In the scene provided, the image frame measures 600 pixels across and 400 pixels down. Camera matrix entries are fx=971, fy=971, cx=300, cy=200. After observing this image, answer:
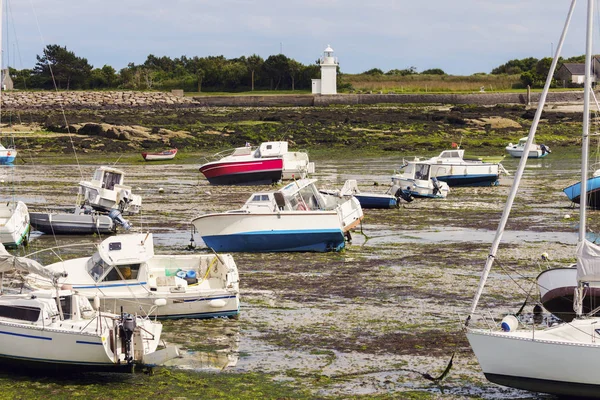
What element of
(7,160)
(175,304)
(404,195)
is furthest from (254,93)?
(175,304)

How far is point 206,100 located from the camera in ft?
399

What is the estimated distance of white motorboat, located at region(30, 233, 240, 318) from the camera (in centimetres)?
2009

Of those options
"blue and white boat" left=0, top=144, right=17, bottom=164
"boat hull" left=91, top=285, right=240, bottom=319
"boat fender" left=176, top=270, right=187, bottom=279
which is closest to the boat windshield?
"boat hull" left=91, top=285, right=240, bottom=319

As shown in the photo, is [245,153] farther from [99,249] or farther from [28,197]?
[99,249]

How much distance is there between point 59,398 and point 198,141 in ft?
203

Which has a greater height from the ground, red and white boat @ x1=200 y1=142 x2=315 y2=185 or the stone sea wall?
the stone sea wall

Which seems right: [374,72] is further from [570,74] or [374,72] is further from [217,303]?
[217,303]

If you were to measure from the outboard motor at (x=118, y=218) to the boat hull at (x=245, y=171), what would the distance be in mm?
14859

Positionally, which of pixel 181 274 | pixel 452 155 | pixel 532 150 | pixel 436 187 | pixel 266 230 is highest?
pixel 452 155

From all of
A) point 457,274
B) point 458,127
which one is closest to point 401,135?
point 458,127

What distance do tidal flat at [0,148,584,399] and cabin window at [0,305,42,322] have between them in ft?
3.41

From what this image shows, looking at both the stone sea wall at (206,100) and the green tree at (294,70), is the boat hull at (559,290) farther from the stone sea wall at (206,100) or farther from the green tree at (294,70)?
the green tree at (294,70)

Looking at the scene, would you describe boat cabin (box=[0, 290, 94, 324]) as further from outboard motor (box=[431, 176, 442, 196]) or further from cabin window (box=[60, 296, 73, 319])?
outboard motor (box=[431, 176, 442, 196])

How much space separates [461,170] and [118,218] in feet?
67.4
